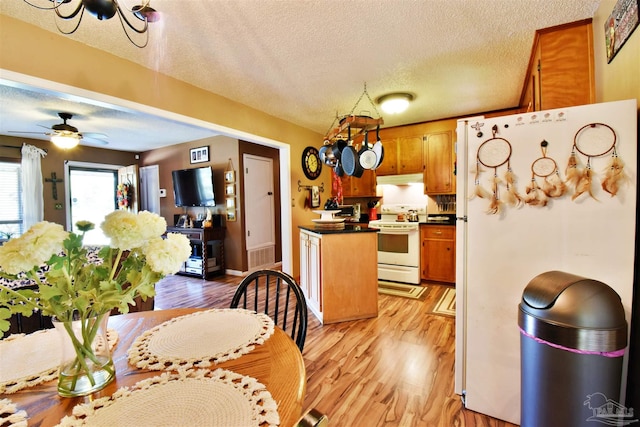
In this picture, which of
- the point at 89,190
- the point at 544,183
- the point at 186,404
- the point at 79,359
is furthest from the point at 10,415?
the point at 89,190

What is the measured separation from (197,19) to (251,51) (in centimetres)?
49

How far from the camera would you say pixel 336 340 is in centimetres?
249

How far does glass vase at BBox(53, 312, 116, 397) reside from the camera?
28.9 inches

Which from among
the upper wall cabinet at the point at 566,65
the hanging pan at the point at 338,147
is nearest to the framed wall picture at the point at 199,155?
the hanging pan at the point at 338,147

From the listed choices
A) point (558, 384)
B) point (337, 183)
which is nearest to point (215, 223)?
point (337, 183)

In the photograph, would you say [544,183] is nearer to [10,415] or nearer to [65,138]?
[10,415]

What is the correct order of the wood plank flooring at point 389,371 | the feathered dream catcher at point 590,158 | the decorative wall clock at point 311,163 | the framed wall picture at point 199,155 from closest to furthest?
the feathered dream catcher at point 590,158, the wood plank flooring at point 389,371, the decorative wall clock at point 311,163, the framed wall picture at point 199,155

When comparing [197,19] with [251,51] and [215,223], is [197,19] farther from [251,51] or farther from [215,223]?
[215,223]

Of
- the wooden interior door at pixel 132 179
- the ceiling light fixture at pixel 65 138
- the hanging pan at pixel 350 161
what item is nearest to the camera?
the hanging pan at pixel 350 161

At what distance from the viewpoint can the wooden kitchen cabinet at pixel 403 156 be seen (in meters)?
4.37

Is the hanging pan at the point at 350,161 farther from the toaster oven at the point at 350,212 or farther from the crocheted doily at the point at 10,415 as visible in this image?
the crocheted doily at the point at 10,415

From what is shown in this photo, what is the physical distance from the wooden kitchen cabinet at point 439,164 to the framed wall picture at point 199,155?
3.82m

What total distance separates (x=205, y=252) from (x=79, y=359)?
13.7 ft

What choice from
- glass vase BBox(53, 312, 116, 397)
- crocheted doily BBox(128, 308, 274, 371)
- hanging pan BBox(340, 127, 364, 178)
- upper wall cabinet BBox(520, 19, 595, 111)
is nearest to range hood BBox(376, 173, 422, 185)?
hanging pan BBox(340, 127, 364, 178)
